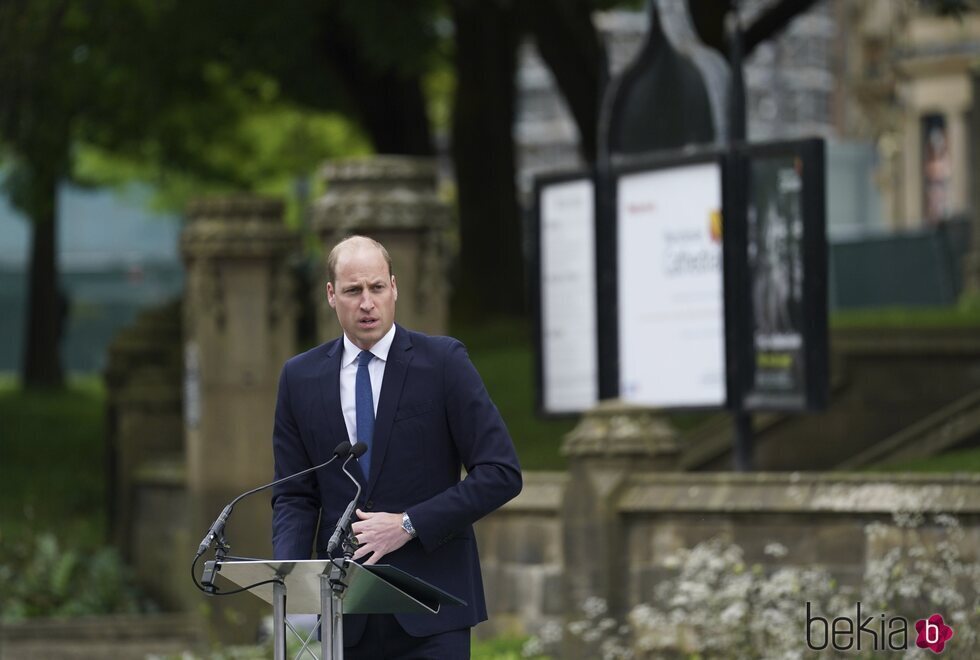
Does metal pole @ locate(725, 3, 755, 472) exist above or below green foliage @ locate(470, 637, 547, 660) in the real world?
above

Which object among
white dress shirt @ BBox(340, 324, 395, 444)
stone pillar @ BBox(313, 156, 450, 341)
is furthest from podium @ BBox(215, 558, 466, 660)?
stone pillar @ BBox(313, 156, 450, 341)

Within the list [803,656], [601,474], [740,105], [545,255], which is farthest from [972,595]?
[545,255]

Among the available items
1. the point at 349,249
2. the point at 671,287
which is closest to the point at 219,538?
the point at 349,249

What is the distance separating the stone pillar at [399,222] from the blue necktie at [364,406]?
815cm

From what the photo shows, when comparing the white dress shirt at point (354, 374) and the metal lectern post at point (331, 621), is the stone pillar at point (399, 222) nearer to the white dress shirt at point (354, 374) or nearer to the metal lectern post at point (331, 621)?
the white dress shirt at point (354, 374)

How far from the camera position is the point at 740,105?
45.2 feet

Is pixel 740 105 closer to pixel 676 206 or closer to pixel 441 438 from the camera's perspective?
pixel 676 206

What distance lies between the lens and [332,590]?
18.3 feet

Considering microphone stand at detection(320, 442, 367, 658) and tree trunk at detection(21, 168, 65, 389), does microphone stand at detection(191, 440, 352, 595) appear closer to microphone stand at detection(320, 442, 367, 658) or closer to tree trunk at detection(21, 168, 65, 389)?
microphone stand at detection(320, 442, 367, 658)

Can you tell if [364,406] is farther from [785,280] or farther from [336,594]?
[785,280]

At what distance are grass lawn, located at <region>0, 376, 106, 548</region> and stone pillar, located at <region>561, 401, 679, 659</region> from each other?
5954 millimetres

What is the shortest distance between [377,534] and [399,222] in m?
8.68

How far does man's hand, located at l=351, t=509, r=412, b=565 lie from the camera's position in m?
5.76

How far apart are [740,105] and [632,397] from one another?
2.14m
